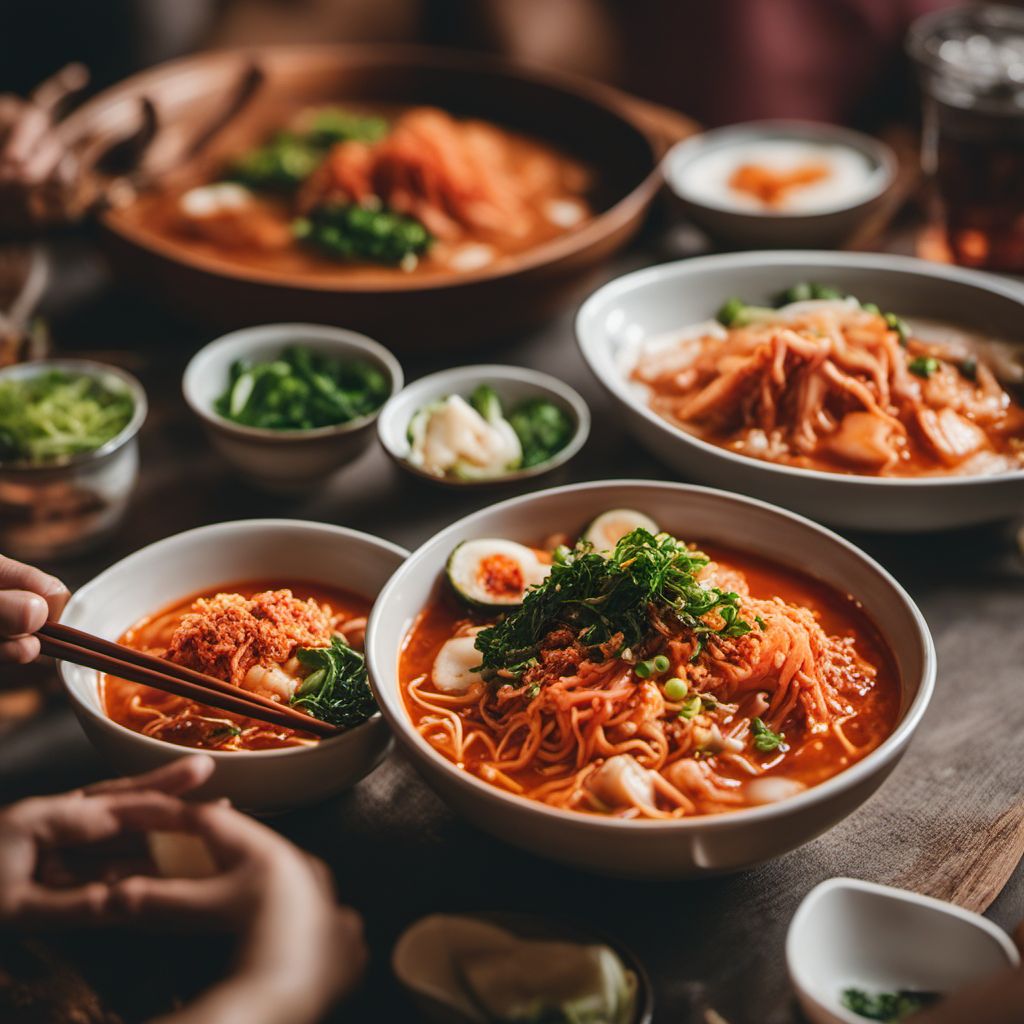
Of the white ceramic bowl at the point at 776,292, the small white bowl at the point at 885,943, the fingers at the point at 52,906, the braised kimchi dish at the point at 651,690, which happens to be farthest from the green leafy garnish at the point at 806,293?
the fingers at the point at 52,906

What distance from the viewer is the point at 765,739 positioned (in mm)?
2074

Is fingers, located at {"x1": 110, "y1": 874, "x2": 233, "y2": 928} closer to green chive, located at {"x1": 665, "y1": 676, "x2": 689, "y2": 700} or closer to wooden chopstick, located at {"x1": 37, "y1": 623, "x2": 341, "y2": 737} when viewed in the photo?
wooden chopstick, located at {"x1": 37, "y1": 623, "x2": 341, "y2": 737}

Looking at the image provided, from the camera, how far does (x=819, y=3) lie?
5395mm

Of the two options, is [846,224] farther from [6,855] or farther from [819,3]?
[6,855]

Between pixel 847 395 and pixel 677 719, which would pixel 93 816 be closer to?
pixel 677 719

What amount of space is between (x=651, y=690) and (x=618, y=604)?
0.18 meters

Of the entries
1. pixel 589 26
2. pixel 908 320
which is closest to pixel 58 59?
pixel 589 26

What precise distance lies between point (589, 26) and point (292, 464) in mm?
3684

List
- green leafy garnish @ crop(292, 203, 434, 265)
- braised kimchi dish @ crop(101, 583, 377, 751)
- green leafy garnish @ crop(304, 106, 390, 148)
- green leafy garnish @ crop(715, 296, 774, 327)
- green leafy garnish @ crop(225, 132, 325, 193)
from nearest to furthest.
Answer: braised kimchi dish @ crop(101, 583, 377, 751), green leafy garnish @ crop(715, 296, 774, 327), green leafy garnish @ crop(292, 203, 434, 265), green leafy garnish @ crop(225, 132, 325, 193), green leafy garnish @ crop(304, 106, 390, 148)

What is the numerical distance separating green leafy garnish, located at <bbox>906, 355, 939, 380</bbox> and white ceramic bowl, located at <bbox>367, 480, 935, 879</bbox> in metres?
0.89

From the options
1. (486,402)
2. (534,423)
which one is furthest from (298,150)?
(534,423)

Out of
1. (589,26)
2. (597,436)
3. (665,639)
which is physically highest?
(589,26)

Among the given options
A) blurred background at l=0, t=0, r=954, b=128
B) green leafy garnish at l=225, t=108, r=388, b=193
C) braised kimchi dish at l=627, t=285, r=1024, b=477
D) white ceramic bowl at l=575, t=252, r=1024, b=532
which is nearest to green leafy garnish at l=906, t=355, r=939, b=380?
braised kimchi dish at l=627, t=285, r=1024, b=477

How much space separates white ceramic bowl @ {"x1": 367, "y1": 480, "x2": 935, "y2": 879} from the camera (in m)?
1.79
